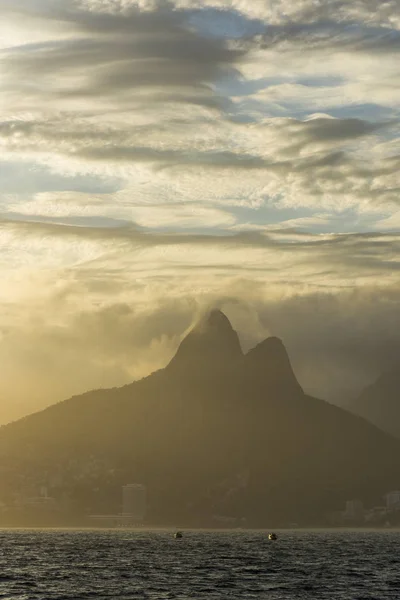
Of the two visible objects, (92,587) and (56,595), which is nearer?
(56,595)

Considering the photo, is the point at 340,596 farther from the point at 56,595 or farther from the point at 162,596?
the point at 56,595

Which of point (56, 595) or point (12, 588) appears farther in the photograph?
point (12, 588)

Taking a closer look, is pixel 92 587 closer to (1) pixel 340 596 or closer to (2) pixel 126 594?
(2) pixel 126 594

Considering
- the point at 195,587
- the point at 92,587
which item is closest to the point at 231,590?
the point at 195,587

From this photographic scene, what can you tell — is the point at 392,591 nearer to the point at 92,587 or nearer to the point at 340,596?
the point at 340,596

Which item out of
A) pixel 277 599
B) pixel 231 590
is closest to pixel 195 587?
pixel 231 590

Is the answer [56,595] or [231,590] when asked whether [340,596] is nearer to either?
[231,590]

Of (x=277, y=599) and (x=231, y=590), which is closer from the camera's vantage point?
(x=277, y=599)
